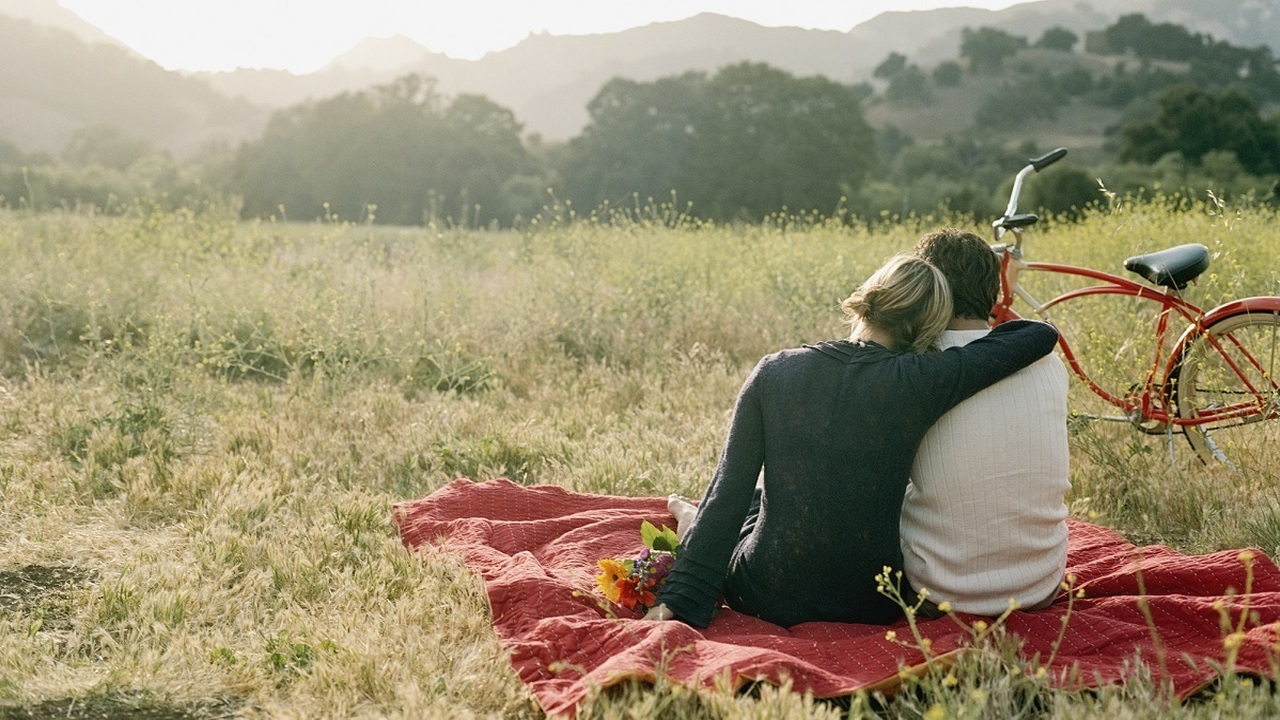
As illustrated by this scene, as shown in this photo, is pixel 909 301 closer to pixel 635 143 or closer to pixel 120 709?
pixel 120 709

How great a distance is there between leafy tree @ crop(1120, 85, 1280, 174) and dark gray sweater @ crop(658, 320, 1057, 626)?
34.0 meters

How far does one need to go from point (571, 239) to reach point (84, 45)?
228 ft

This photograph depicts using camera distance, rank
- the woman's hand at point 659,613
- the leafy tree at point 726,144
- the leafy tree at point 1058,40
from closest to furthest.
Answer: the woman's hand at point 659,613
the leafy tree at point 726,144
the leafy tree at point 1058,40

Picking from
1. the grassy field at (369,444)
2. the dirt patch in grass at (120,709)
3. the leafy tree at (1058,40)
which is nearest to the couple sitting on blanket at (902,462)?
the grassy field at (369,444)

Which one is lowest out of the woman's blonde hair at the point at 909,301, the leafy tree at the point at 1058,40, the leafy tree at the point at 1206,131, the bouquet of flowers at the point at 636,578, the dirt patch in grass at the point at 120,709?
the dirt patch in grass at the point at 120,709

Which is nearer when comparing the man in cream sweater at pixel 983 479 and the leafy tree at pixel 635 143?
the man in cream sweater at pixel 983 479

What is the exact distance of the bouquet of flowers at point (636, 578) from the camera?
135 inches

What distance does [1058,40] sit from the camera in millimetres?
93312

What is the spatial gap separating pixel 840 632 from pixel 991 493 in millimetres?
625

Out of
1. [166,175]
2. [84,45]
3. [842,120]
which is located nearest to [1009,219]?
[842,120]

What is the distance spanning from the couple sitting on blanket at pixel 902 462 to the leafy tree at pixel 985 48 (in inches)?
3451

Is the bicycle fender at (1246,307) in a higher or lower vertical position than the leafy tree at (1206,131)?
lower

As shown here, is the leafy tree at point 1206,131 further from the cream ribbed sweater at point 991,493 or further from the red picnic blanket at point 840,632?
the cream ribbed sweater at point 991,493

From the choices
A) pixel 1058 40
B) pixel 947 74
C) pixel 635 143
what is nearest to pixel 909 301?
pixel 635 143
